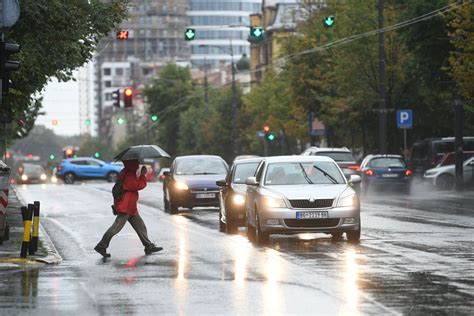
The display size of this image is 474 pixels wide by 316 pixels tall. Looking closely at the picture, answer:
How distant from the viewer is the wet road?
1359 cm

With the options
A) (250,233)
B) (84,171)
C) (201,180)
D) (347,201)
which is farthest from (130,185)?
(84,171)

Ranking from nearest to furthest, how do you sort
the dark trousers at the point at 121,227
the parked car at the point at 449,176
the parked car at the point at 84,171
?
the dark trousers at the point at 121,227 < the parked car at the point at 449,176 < the parked car at the point at 84,171

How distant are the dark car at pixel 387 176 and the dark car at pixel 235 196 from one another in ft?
66.6

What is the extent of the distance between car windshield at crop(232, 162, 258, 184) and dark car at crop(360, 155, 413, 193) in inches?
806

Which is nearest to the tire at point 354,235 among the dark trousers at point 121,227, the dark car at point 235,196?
the dark trousers at point 121,227

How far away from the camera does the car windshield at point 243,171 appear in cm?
2859

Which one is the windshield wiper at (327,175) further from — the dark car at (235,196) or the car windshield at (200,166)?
the car windshield at (200,166)

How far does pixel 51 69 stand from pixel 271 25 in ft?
338

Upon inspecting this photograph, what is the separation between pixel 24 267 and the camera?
18922mm

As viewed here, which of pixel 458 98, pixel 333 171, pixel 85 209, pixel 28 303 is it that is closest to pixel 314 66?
pixel 458 98

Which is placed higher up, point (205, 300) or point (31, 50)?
point (31, 50)

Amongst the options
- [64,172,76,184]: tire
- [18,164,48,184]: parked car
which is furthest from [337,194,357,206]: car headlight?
[18,164,48,184]: parked car

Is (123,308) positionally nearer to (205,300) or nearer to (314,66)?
(205,300)

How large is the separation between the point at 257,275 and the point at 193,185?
Result: 812 inches
